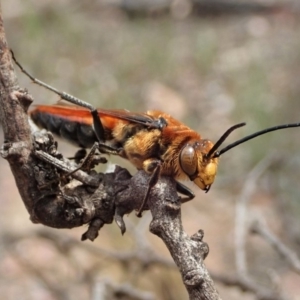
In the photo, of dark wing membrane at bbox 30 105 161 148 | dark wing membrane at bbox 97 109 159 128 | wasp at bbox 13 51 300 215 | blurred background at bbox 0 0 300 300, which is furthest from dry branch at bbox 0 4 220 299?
blurred background at bbox 0 0 300 300

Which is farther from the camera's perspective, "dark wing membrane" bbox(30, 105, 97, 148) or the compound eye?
"dark wing membrane" bbox(30, 105, 97, 148)

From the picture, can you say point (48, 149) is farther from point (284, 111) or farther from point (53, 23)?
point (53, 23)

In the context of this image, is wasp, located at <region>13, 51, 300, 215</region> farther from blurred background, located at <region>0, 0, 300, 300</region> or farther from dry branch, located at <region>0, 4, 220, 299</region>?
blurred background, located at <region>0, 0, 300, 300</region>

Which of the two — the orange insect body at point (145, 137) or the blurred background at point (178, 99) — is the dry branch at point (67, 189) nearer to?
the orange insect body at point (145, 137)

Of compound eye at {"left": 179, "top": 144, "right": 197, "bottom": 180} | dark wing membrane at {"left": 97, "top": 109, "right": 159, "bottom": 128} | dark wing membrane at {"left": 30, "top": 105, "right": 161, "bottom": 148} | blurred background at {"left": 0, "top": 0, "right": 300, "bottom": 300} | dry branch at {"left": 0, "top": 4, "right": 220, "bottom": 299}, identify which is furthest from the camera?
blurred background at {"left": 0, "top": 0, "right": 300, "bottom": 300}

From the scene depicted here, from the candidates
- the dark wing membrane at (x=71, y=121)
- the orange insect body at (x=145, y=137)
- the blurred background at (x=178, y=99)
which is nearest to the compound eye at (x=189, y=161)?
the orange insect body at (x=145, y=137)

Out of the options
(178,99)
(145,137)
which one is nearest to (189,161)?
(145,137)

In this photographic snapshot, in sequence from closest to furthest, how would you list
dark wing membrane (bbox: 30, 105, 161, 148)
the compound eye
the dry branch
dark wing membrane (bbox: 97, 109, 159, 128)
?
the dry branch, the compound eye, dark wing membrane (bbox: 97, 109, 159, 128), dark wing membrane (bbox: 30, 105, 161, 148)

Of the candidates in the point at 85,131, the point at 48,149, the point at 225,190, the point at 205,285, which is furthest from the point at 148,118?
the point at 225,190
